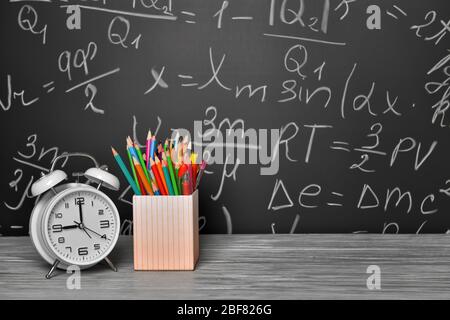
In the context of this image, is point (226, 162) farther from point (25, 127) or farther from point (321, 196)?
point (25, 127)

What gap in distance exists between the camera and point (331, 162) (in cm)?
140

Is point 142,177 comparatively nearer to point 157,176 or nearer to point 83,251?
point 157,176

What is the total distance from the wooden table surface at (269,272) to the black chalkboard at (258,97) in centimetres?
11

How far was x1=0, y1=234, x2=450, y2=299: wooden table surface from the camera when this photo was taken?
35.7 inches

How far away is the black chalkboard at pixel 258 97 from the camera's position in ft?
4.54

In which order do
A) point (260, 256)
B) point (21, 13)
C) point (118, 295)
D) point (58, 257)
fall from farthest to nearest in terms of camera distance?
1. point (21, 13)
2. point (260, 256)
3. point (58, 257)
4. point (118, 295)

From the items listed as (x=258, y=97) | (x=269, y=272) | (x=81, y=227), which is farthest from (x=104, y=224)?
(x=258, y=97)

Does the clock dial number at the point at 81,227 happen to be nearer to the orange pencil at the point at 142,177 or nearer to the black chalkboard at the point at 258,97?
the orange pencil at the point at 142,177

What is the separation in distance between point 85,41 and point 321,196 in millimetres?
767

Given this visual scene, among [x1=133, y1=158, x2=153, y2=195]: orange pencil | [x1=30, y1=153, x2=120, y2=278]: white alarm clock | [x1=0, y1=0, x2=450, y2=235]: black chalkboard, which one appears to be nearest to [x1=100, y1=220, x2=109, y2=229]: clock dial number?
[x1=30, y1=153, x2=120, y2=278]: white alarm clock

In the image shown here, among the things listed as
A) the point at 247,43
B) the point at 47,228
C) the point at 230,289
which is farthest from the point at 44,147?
the point at 230,289

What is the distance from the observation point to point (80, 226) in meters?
1.06

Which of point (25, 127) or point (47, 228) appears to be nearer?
point (47, 228)

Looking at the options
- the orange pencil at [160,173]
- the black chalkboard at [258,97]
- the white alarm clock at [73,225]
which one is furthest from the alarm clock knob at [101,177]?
the black chalkboard at [258,97]
